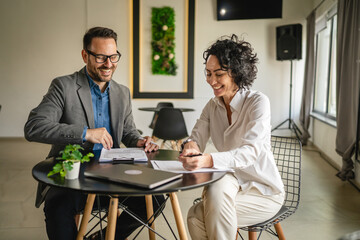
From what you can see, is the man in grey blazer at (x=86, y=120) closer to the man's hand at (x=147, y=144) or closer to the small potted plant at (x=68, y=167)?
the man's hand at (x=147, y=144)

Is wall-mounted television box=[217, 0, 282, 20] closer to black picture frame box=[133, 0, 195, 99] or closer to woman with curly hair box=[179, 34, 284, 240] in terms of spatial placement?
black picture frame box=[133, 0, 195, 99]

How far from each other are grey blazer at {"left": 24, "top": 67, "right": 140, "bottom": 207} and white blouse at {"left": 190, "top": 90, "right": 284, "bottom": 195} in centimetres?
53

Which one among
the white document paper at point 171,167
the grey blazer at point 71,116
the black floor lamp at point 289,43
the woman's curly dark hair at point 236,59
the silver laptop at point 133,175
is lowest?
the white document paper at point 171,167

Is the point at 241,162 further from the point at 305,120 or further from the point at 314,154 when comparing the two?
the point at 305,120

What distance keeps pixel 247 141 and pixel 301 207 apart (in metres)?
1.80

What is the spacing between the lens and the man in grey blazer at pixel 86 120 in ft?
5.79

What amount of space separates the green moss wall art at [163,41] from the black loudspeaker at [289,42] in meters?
2.00

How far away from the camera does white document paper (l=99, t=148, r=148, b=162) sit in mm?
1688

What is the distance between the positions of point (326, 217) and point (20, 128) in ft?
19.2

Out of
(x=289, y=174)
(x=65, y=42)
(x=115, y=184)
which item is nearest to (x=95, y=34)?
(x=115, y=184)

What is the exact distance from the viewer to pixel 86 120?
2029mm

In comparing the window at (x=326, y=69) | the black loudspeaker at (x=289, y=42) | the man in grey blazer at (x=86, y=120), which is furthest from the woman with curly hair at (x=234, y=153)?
the black loudspeaker at (x=289, y=42)

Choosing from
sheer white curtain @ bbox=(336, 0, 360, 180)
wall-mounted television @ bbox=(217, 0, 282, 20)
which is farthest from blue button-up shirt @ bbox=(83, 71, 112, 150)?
wall-mounted television @ bbox=(217, 0, 282, 20)

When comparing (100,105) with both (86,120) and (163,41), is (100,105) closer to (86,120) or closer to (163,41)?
(86,120)
